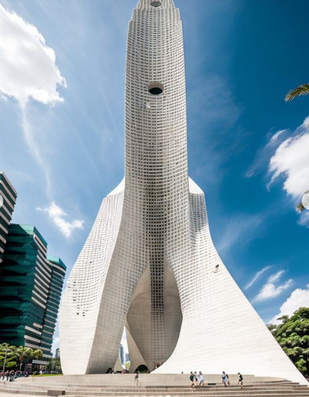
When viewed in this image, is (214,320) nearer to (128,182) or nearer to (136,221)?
(136,221)

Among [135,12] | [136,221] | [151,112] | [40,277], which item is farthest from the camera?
[40,277]

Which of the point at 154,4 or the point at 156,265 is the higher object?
the point at 154,4

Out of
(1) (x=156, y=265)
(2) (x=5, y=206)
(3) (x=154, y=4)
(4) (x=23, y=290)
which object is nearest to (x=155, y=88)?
(3) (x=154, y=4)

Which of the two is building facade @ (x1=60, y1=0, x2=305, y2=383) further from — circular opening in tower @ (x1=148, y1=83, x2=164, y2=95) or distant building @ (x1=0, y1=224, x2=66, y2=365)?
distant building @ (x1=0, y1=224, x2=66, y2=365)

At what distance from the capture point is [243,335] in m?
20.6

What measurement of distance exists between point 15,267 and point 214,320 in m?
50.7

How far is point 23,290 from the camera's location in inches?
2418

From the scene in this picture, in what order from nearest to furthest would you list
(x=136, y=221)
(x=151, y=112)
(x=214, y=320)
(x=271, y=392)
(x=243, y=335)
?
1. (x=271, y=392)
2. (x=243, y=335)
3. (x=214, y=320)
4. (x=136, y=221)
5. (x=151, y=112)

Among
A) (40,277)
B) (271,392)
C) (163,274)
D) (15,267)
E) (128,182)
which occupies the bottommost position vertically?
(271,392)

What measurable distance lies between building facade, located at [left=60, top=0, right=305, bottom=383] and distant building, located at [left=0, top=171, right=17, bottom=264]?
3538 cm

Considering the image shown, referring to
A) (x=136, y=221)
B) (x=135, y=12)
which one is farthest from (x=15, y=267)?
(x=135, y=12)

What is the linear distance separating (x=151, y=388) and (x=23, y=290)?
182ft

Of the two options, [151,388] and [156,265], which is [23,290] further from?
[151,388]

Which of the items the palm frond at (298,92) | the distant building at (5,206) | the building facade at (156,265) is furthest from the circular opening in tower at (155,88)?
the distant building at (5,206)
